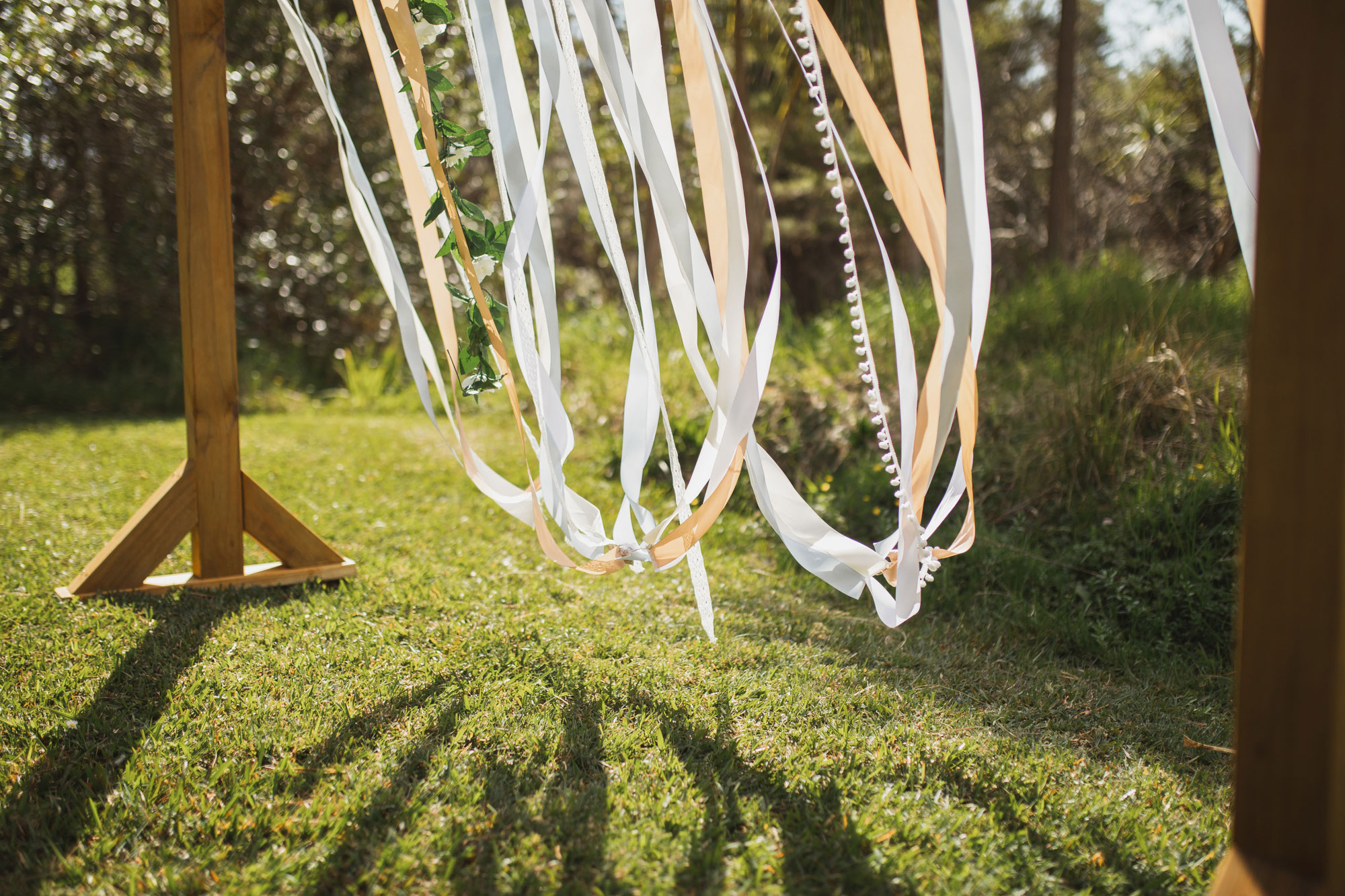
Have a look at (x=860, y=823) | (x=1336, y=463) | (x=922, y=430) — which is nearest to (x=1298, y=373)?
(x=1336, y=463)

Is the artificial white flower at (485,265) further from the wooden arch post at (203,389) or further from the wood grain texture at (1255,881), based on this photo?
the wood grain texture at (1255,881)

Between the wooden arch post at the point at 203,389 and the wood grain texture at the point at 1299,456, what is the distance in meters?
2.75

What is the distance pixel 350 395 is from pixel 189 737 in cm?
617

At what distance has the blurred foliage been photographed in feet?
22.5

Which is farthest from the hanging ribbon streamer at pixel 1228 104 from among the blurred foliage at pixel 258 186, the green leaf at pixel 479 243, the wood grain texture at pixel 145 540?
the blurred foliage at pixel 258 186

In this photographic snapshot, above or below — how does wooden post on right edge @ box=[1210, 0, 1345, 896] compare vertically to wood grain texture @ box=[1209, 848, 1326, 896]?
above

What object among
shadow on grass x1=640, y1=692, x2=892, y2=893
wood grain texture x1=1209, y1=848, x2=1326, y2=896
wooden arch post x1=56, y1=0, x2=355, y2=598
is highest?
wooden arch post x1=56, y1=0, x2=355, y2=598

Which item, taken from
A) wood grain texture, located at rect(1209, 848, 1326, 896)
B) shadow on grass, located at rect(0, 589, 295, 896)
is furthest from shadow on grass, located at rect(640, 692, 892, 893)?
shadow on grass, located at rect(0, 589, 295, 896)

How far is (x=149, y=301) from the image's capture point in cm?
755

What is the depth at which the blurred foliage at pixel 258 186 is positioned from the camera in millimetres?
6844

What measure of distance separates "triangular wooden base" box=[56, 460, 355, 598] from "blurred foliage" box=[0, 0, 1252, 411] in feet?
13.8

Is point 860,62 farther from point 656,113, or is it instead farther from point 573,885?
point 573,885

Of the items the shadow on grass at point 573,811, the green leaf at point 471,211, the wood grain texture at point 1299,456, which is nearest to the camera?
the wood grain texture at point 1299,456

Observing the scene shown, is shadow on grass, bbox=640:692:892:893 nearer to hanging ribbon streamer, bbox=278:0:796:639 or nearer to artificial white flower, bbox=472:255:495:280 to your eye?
hanging ribbon streamer, bbox=278:0:796:639
